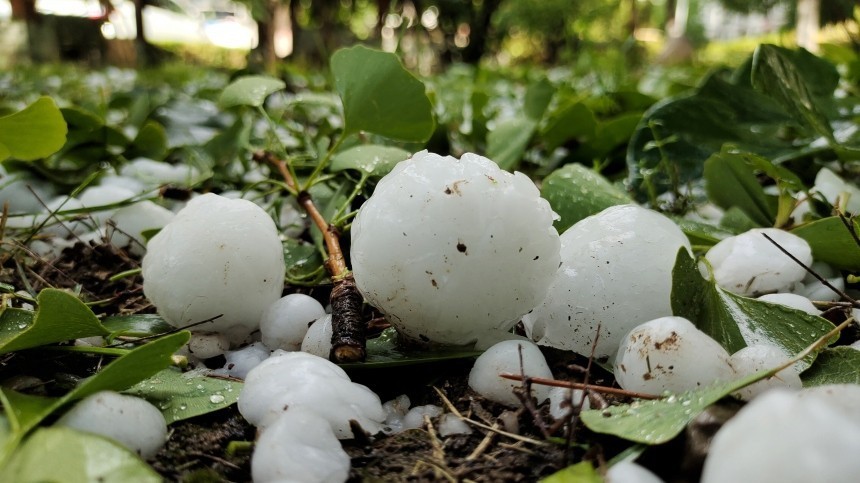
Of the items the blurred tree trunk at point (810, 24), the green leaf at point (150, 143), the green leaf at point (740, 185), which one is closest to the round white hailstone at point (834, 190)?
the green leaf at point (740, 185)

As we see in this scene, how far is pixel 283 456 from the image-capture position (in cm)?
44

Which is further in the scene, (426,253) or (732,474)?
Result: (426,253)

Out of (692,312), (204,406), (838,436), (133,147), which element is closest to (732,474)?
(838,436)

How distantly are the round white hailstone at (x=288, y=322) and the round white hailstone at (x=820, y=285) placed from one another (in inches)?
18.6

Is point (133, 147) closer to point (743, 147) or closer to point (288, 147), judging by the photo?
point (288, 147)

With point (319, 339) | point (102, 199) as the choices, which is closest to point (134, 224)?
point (102, 199)

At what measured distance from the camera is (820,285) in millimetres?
708

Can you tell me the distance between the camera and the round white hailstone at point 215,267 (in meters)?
0.63

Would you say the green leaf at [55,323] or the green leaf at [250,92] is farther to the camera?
the green leaf at [250,92]

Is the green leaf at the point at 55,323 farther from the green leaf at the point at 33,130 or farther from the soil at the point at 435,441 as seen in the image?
the green leaf at the point at 33,130

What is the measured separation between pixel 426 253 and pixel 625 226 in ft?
0.63

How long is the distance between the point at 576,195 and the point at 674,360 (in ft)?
1.10

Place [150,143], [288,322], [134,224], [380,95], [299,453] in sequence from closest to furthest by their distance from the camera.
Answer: [299,453], [288,322], [380,95], [134,224], [150,143]

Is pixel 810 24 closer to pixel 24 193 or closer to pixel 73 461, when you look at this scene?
pixel 24 193
